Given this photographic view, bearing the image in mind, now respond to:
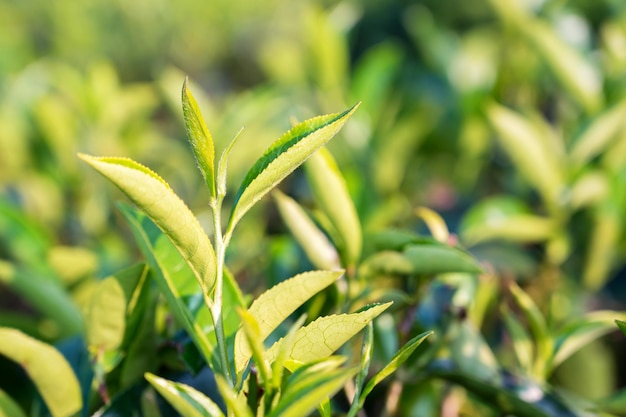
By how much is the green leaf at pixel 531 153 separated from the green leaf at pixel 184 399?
82 centimetres

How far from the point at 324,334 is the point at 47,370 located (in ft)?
1.11

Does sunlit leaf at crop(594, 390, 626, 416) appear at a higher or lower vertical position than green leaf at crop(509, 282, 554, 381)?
lower

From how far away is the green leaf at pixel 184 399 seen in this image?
0.55 m

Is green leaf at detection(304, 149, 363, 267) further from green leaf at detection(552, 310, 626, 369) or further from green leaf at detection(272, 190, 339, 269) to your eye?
green leaf at detection(552, 310, 626, 369)

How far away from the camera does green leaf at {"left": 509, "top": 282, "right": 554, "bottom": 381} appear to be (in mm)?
835

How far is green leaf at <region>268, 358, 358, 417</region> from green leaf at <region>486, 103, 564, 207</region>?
0.78 metres

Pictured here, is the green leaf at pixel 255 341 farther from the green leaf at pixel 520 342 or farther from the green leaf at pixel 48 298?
the green leaf at pixel 48 298

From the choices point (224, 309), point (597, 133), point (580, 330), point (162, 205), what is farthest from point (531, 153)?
point (162, 205)

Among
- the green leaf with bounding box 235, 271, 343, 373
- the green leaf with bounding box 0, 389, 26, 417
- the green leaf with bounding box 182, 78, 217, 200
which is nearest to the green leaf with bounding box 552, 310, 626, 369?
the green leaf with bounding box 235, 271, 343, 373

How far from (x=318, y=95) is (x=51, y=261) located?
84 centimetres

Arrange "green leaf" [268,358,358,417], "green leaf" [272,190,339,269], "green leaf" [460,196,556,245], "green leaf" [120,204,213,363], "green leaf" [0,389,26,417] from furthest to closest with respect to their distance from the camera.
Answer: "green leaf" [460,196,556,245]
"green leaf" [272,190,339,269]
"green leaf" [0,389,26,417]
"green leaf" [120,204,213,363]
"green leaf" [268,358,358,417]

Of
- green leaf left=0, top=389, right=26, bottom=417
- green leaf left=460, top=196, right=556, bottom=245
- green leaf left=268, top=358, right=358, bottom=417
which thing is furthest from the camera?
green leaf left=460, top=196, right=556, bottom=245

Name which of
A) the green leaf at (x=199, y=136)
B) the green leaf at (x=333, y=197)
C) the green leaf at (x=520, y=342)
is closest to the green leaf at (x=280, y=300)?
the green leaf at (x=199, y=136)

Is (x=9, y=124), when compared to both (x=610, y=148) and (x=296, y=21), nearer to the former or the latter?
(x=610, y=148)
